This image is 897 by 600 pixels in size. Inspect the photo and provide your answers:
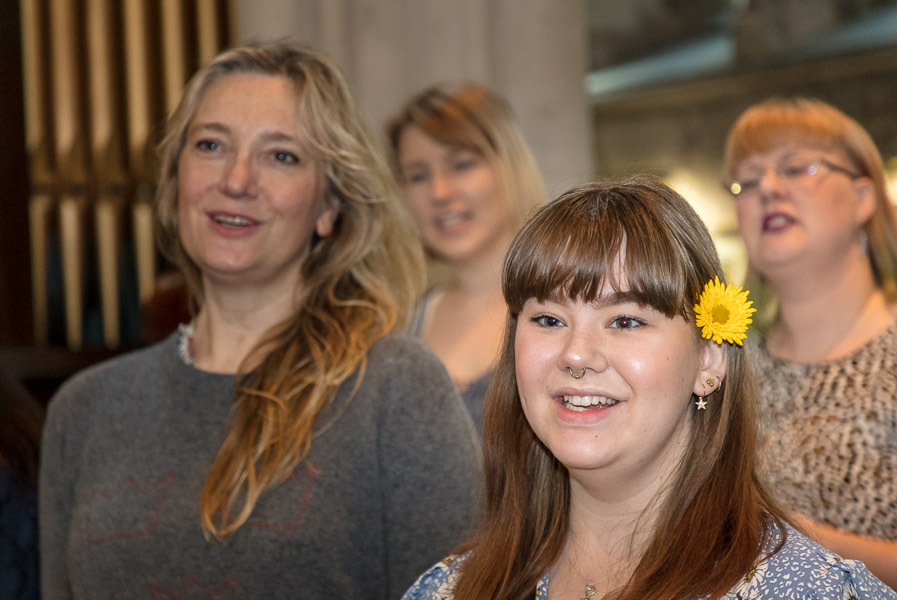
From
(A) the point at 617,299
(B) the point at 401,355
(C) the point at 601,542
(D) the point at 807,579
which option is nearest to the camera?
(D) the point at 807,579

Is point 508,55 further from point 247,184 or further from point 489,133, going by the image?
point 247,184

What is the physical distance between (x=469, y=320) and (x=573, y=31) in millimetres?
1558

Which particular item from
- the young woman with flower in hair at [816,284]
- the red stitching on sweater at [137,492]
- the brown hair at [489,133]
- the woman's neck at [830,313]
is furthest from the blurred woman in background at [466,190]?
the red stitching on sweater at [137,492]

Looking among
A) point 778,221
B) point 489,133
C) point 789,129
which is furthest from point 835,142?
point 489,133

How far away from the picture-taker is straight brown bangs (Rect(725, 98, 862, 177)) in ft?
7.08

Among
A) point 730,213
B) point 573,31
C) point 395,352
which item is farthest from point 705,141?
point 395,352

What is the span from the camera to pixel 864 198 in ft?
7.14

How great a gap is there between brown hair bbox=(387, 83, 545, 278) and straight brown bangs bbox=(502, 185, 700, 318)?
4.45 feet

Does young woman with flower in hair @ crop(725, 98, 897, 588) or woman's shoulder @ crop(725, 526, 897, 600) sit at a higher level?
young woman with flower in hair @ crop(725, 98, 897, 588)

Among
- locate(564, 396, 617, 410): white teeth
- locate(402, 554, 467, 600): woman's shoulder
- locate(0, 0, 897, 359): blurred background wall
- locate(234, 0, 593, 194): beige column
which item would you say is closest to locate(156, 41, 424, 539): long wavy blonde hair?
locate(402, 554, 467, 600): woman's shoulder

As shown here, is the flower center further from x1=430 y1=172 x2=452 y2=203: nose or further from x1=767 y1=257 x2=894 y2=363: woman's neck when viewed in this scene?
x1=430 y1=172 x2=452 y2=203: nose

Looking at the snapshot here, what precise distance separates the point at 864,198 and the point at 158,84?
232 cm

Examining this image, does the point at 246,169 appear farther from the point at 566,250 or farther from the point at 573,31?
the point at 573,31

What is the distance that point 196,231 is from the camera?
1858 mm
